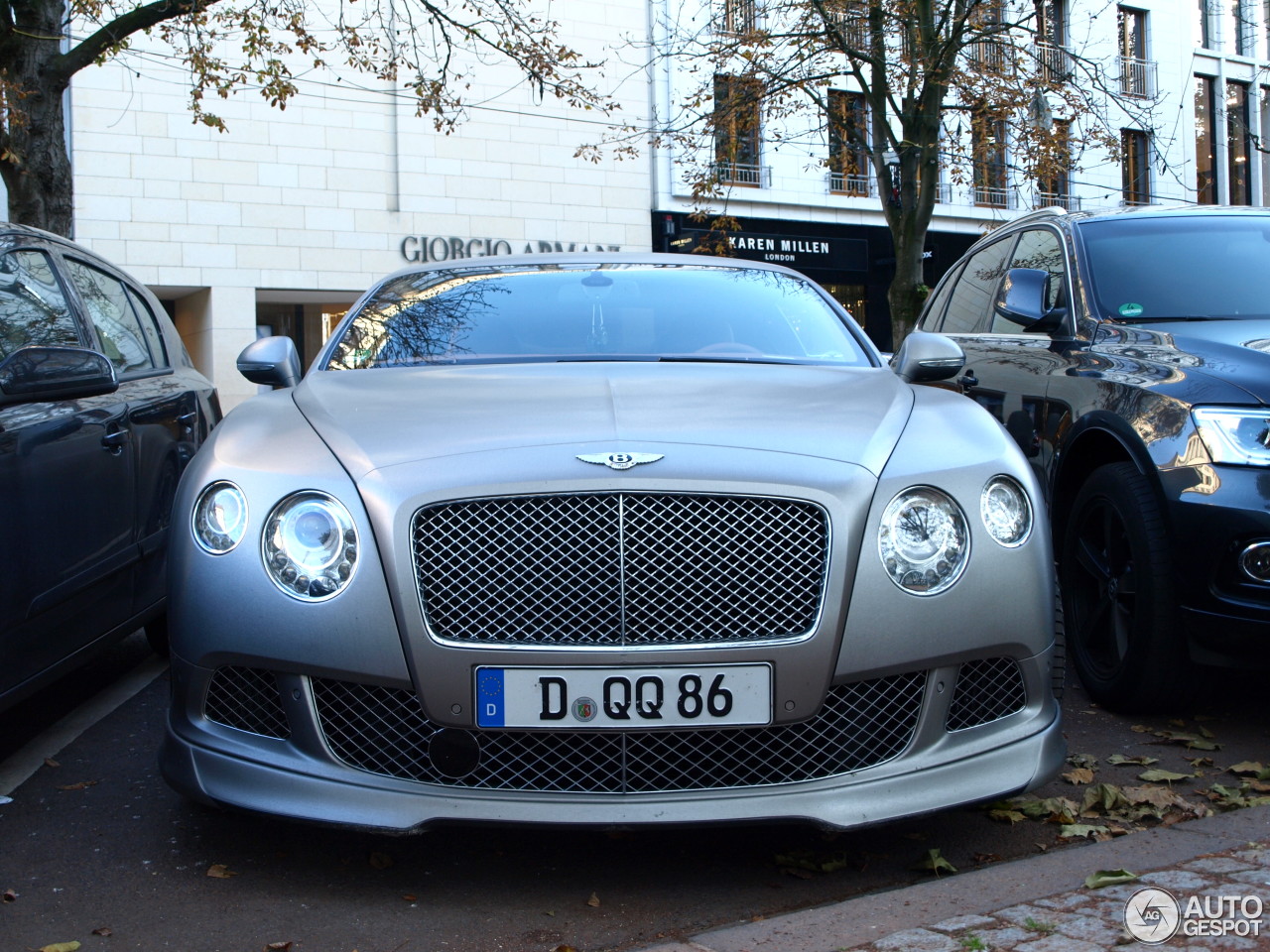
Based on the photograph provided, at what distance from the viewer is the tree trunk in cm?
1022

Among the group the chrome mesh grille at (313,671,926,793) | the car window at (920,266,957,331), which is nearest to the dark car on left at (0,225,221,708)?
the chrome mesh grille at (313,671,926,793)

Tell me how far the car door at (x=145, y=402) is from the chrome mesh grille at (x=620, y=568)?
2.21 metres

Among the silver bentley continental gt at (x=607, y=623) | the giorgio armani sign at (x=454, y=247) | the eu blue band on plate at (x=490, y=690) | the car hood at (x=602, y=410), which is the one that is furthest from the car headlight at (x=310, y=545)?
the giorgio armani sign at (x=454, y=247)

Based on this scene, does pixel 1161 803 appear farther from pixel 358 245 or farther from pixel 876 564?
pixel 358 245

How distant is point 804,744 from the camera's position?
293 cm

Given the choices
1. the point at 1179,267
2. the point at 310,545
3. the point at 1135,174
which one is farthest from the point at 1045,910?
the point at 1135,174

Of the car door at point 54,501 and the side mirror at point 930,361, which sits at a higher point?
the side mirror at point 930,361

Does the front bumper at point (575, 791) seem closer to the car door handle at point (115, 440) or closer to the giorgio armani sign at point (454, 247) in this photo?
the car door handle at point (115, 440)

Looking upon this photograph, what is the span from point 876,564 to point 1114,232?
322 centimetres

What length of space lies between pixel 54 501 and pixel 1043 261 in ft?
13.3

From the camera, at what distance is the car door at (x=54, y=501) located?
3.59 meters

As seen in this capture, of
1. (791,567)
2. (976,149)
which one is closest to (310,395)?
(791,567)

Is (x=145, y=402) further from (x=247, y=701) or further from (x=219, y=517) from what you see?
(x=247, y=701)

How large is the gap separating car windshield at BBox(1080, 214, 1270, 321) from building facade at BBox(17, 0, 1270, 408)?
1184 cm
